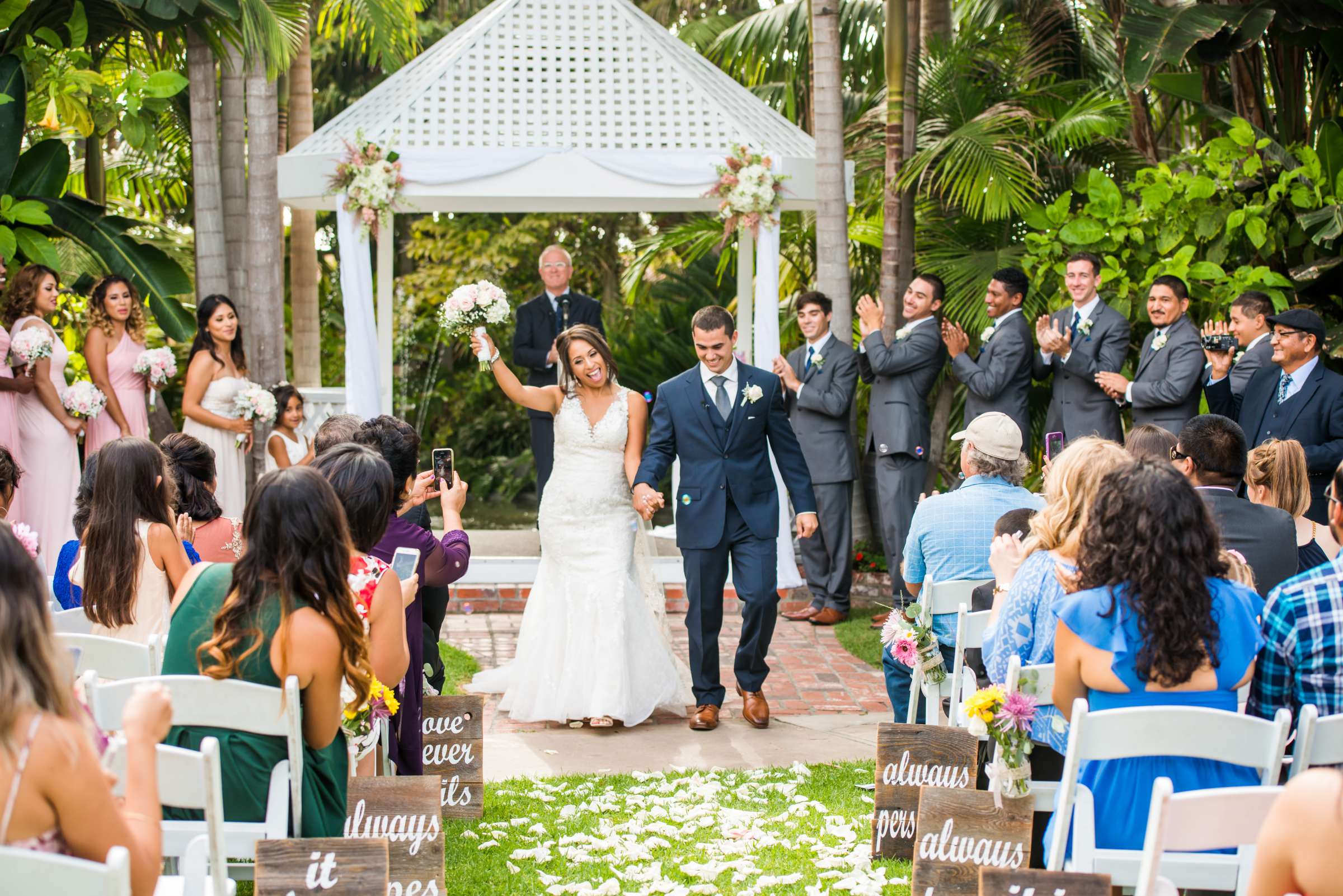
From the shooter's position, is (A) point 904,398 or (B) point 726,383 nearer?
(B) point 726,383

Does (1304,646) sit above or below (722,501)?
below

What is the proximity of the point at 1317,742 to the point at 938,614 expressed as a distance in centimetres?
184

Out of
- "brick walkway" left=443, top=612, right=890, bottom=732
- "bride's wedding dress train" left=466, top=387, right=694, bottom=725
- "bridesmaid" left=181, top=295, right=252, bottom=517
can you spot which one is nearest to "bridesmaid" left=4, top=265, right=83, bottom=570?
"bridesmaid" left=181, top=295, right=252, bottom=517

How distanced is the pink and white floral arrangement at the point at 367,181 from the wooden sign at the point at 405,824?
5.64m

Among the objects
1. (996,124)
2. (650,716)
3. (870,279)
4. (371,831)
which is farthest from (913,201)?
(371,831)

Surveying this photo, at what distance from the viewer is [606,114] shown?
367 inches

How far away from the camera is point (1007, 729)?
11.8 ft

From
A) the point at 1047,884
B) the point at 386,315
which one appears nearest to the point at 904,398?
the point at 386,315

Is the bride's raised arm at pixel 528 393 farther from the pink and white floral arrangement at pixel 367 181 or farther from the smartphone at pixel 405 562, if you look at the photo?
the smartphone at pixel 405 562

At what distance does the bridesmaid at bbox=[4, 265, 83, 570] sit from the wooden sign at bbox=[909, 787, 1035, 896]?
244 inches

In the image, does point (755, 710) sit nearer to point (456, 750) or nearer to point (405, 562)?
point (456, 750)

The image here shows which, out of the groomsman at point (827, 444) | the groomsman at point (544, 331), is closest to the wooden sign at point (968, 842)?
the groomsman at point (827, 444)

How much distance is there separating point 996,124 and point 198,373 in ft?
18.3

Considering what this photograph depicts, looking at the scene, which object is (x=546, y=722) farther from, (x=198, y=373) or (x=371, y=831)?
(x=198, y=373)
